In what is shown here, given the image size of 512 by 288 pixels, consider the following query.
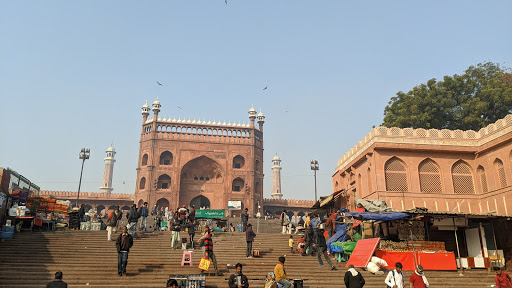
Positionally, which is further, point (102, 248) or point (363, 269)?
point (102, 248)

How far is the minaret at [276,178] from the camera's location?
7775 centimetres

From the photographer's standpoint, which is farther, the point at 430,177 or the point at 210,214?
the point at 210,214

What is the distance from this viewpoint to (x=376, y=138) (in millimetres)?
18609

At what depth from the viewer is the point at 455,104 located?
1059 inches

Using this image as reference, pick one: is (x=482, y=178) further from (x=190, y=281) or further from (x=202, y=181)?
(x=202, y=181)

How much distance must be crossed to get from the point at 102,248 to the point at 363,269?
8373 millimetres

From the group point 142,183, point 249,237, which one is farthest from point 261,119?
point 249,237

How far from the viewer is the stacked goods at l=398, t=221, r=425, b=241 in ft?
46.8

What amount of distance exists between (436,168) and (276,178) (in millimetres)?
61892

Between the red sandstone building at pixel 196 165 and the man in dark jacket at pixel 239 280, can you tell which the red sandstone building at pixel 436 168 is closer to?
the man in dark jacket at pixel 239 280

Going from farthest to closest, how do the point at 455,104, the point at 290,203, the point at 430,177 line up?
the point at 290,203 < the point at 455,104 < the point at 430,177

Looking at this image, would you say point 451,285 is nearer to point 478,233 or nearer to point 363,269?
point 363,269

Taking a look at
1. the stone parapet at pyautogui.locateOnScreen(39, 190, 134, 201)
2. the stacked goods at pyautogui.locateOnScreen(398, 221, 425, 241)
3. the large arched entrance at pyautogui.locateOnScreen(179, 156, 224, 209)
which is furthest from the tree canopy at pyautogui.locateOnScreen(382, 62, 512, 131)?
the stone parapet at pyautogui.locateOnScreen(39, 190, 134, 201)

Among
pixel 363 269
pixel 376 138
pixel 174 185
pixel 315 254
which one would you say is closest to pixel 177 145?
pixel 174 185
